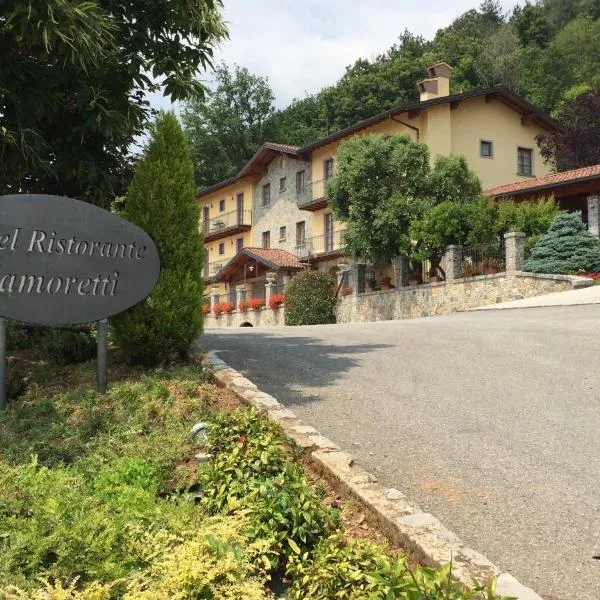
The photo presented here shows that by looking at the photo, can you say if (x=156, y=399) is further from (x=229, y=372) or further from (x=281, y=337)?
(x=281, y=337)

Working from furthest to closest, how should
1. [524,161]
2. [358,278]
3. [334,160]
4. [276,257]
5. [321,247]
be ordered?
[276,257] < [321,247] < [334,160] < [524,161] < [358,278]

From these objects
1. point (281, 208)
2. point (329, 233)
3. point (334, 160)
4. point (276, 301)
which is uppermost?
point (334, 160)

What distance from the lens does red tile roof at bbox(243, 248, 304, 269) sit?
120ft

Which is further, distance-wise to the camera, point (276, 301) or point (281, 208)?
point (281, 208)

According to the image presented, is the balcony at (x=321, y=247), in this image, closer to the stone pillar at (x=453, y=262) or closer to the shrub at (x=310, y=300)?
the shrub at (x=310, y=300)

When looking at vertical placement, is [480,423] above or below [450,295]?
below

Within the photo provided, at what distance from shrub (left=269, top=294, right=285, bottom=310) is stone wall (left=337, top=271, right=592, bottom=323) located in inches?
150

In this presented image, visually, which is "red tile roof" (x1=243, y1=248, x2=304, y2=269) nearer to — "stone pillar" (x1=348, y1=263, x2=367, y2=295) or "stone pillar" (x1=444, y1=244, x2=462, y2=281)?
"stone pillar" (x1=348, y1=263, x2=367, y2=295)

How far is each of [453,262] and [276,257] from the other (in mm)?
16467

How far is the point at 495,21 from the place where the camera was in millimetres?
72438

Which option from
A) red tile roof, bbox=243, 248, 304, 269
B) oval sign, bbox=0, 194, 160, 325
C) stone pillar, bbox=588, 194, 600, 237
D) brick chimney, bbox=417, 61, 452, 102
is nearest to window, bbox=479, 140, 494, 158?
brick chimney, bbox=417, 61, 452, 102

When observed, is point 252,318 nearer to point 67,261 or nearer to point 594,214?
point 594,214

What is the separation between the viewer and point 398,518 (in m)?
3.68

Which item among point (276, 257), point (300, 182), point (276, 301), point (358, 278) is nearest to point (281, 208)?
point (300, 182)
